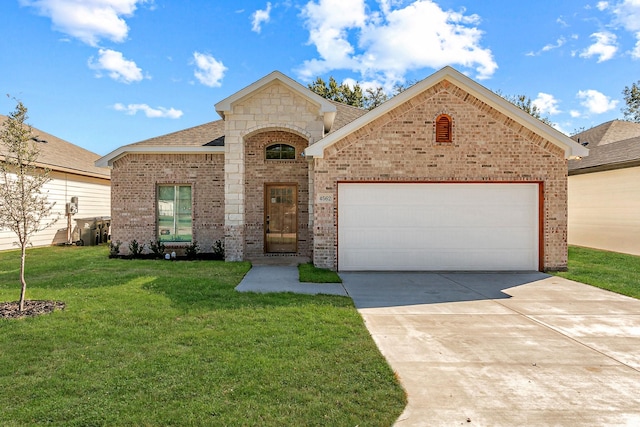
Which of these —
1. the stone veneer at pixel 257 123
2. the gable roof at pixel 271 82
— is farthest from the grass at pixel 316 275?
the gable roof at pixel 271 82

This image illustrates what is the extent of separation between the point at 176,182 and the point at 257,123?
3449 millimetres

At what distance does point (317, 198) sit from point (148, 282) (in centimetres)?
439

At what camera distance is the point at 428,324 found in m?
5.64

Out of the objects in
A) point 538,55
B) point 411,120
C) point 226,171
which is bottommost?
point 226,171

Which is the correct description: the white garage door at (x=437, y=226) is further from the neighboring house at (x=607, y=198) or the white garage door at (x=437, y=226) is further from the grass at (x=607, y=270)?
the neighboring house at (x=607, y=198)

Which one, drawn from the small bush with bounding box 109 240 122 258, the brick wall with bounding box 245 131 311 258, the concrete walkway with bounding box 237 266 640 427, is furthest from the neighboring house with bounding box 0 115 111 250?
the concrete walkway with bounding box 237 266 640 427

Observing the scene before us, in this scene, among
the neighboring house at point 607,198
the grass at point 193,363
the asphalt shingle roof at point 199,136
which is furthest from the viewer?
the neighboring house at point 607,198

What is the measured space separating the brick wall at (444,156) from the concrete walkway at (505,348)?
2.06 meters

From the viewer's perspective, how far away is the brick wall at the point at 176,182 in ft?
40.5

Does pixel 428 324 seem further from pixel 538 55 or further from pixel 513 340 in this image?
pixel 538 55

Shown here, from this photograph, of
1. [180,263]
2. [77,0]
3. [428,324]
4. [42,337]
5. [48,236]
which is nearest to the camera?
[42,337]

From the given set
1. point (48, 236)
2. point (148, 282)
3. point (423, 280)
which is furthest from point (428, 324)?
point (48, 236)

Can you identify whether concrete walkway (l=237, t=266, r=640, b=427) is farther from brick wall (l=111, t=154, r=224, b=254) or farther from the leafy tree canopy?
the leafy tree canopy

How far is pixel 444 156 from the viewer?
9992 millimetres
